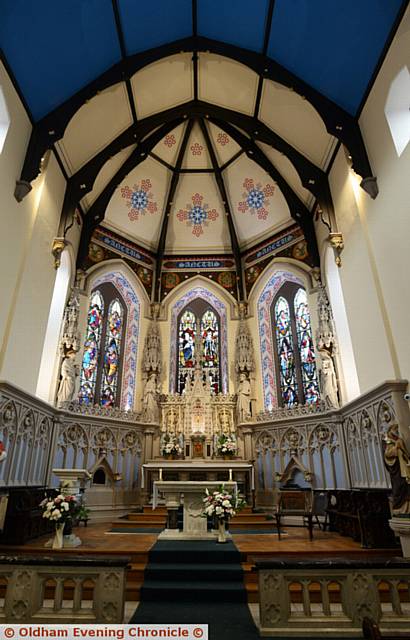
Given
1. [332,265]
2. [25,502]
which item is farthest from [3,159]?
[332,265]

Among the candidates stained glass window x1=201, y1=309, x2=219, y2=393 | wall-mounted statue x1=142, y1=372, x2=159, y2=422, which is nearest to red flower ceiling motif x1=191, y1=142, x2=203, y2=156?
stained glass window x1=201, y1=309, x2=219, y2=393

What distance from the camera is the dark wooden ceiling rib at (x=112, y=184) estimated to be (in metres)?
14.0

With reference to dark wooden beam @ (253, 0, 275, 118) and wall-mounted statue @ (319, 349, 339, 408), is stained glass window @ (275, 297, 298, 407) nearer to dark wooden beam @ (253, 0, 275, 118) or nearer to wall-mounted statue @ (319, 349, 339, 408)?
wall-mounted statue @ (319, 349, 339, 408)

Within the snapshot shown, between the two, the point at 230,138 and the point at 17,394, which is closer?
the point at 17,394

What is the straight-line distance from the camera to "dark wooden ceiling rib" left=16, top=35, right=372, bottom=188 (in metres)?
9.78

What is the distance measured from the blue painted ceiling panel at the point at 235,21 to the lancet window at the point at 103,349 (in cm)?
944

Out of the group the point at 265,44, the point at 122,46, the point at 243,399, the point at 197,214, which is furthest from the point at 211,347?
the point at 122,46

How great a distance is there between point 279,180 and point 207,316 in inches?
247

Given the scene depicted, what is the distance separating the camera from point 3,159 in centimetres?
864

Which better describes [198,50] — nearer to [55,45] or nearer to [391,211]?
[55,45]

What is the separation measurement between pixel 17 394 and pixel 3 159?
525 centimetres

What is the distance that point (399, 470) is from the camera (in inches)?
284

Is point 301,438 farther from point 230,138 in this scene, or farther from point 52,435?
point 230,138

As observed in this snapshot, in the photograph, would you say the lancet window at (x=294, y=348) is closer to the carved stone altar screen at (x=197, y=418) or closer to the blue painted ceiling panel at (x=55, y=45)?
the carved stone altar screen at (x=197, y=418)
